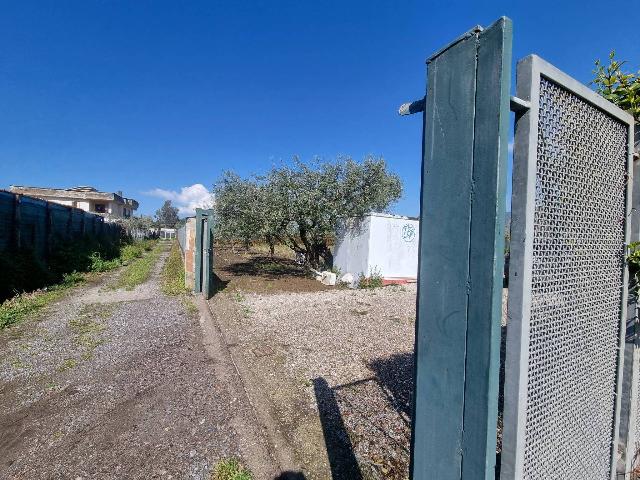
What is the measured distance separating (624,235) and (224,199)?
37.5ft

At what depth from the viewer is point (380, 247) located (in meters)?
10.1

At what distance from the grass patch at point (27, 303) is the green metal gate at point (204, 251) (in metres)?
2.81

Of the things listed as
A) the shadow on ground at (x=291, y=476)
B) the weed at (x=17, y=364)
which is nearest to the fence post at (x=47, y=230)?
the weed at (x=17, y=364)

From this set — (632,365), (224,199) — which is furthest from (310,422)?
(224,199)

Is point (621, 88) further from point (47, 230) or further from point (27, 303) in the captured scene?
point (47, 230)

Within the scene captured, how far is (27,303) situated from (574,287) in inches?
315

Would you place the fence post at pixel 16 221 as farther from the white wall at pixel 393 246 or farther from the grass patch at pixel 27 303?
the white wall at pixel 393 246

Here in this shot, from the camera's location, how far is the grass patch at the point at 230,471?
208 centimetres

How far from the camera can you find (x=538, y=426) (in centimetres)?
112

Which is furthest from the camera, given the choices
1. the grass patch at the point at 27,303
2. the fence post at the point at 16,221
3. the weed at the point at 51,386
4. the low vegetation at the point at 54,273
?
the fence post at the point at 16,221

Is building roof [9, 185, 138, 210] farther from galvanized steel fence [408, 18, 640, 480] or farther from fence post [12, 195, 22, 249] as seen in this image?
galvanized steel fence [408, 18, 640, 480]

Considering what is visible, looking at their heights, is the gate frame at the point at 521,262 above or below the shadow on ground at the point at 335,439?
above

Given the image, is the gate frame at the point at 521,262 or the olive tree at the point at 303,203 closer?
the gate frame at the point at 521,262

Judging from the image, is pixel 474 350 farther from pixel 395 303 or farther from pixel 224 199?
pixel 224 199
